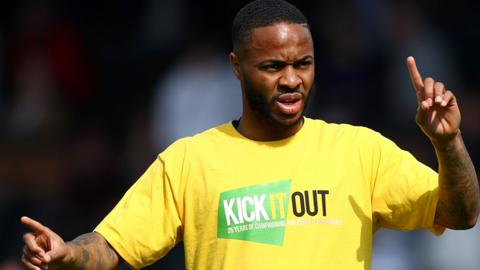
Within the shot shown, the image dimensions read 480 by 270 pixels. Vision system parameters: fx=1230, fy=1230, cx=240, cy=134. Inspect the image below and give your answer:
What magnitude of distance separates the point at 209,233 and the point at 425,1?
696cm

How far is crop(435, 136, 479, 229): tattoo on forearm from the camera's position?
5254 mm

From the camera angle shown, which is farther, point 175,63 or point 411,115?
point 175,63

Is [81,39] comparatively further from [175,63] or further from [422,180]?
[422,180]

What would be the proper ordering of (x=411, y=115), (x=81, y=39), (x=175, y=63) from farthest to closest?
(x=81, y=39), (x=175, y=63), (x=411, y=115)

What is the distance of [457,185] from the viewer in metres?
5.29

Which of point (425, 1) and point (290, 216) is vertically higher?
point (425, 1)

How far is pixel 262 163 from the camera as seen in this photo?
5.68 m

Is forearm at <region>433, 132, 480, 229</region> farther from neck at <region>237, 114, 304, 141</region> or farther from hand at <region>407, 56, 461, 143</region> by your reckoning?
neck at <region>237, 114, 304, 141</region>

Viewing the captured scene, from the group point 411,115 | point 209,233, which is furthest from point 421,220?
point 411,115

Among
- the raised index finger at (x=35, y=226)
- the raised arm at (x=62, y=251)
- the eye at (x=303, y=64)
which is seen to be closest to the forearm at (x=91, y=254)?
the raised arm at (x=62, y=251)

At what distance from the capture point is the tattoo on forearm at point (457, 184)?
5254mm

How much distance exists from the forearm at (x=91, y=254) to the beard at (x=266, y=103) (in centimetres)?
95

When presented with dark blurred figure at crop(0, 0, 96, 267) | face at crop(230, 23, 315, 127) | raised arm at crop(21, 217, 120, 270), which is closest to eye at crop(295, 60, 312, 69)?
face at crop(230, 23, 315, 127)

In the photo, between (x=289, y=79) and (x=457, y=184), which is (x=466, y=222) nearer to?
(x=457, y=184)
